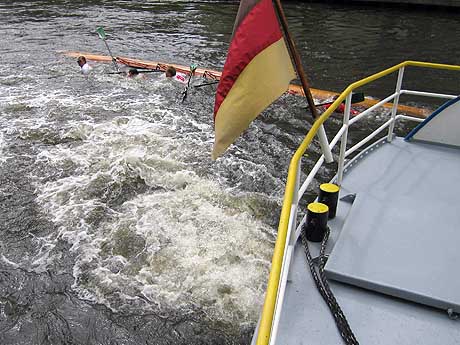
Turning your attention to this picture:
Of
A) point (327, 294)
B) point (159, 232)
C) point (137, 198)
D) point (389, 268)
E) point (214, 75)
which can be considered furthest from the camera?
point (214, 75)

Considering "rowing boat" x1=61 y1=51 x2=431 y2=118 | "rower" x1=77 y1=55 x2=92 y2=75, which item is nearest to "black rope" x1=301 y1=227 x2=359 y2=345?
"rowing boat" x1=61 y1=51 x2=431 y2=118

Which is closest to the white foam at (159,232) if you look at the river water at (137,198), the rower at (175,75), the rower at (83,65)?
the river water at (137,198)

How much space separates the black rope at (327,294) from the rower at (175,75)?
9372 mm

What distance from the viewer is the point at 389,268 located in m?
2.92

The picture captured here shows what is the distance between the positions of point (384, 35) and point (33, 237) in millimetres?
17203

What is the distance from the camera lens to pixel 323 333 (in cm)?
252

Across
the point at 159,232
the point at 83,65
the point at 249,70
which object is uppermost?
the point at 249,70

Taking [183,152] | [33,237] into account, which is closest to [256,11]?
[33,237]

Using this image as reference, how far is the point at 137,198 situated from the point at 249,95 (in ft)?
15.4

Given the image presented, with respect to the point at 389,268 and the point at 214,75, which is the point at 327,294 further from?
the point at 214,75

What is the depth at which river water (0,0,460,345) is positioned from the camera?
183 inches

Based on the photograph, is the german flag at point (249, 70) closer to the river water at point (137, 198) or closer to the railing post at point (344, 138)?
the railing post at point (344, 138)

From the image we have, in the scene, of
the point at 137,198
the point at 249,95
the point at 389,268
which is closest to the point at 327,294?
the point at 389,268

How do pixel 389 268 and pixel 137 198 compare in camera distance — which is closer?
pixel 389 268
